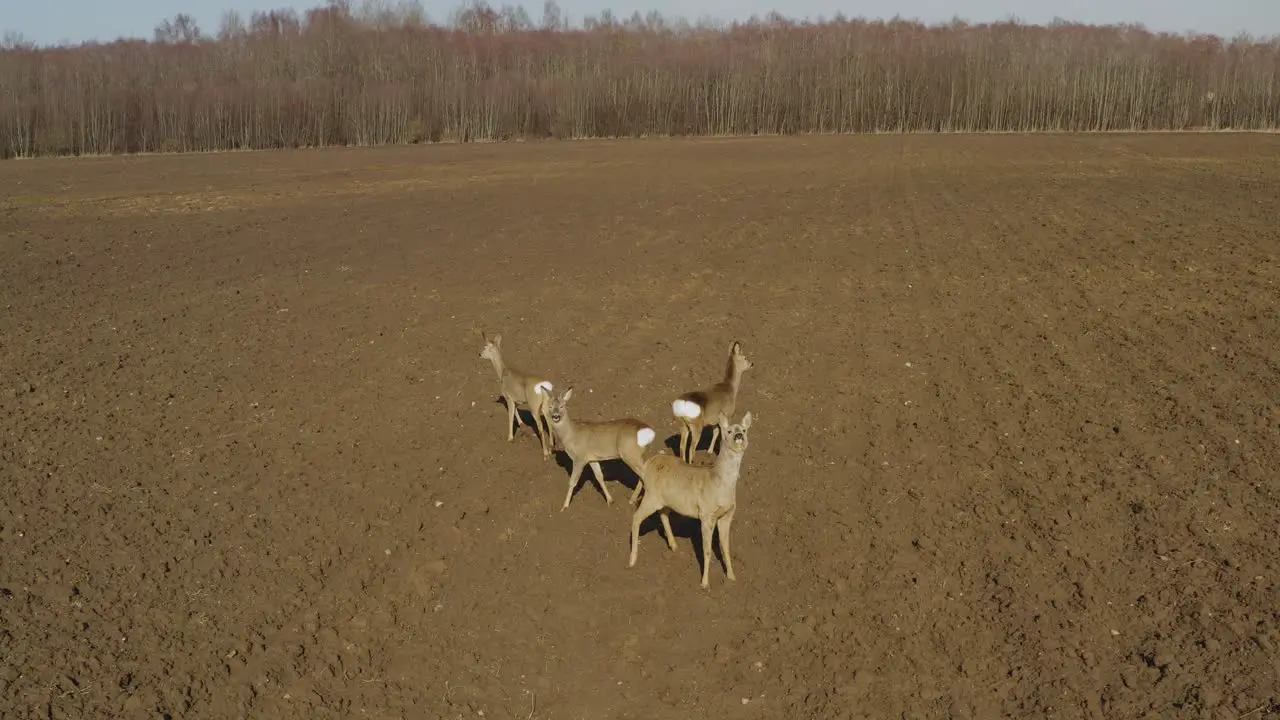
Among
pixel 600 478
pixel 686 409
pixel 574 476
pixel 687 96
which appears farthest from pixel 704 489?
pixel 687 96

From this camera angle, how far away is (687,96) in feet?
181

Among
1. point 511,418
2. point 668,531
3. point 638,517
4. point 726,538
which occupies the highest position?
point 511,418

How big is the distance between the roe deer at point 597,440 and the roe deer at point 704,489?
45cm

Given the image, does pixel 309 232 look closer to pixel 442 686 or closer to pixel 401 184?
pixel 401 184

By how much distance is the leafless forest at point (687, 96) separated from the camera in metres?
50.3

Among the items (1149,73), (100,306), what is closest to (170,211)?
(100,306)

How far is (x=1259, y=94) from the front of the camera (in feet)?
163

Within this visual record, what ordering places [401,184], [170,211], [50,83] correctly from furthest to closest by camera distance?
[50,83] < [401,184] < [170,211]

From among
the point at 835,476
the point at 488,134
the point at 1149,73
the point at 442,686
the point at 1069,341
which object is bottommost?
the point at 442,686

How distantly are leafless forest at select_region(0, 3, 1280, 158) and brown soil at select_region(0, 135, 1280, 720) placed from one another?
101 feet

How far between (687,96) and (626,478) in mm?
45447

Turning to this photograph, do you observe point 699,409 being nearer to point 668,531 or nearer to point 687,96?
point 668,531

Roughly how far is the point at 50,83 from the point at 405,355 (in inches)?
1875

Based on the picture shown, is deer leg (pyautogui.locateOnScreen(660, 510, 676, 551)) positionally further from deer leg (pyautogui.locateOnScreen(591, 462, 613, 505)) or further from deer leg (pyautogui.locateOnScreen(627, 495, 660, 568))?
deer leg (pyautogui.locateOnScreen(591, 462, 613, 505))
